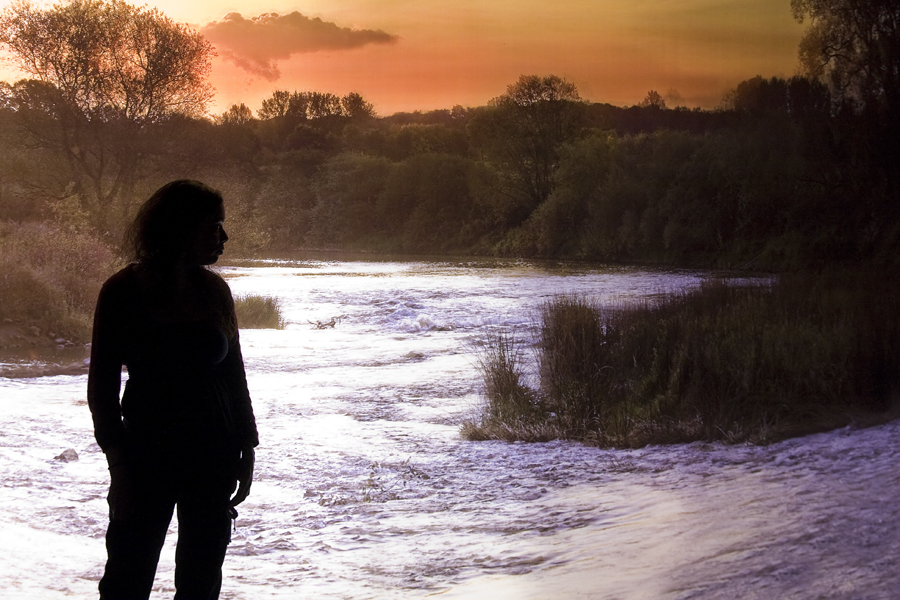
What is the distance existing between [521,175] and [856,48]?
29.3 m

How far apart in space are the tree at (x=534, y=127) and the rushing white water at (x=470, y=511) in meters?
39.1

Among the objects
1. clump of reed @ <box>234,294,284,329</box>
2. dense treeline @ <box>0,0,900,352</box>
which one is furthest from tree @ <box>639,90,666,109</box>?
clump of reed @ <box>234,294,284,329</box>

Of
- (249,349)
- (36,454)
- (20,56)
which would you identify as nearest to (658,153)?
(20,56)

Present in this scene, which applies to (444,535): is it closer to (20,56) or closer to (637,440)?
(637,440)

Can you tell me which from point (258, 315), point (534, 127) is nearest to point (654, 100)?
point (534, 127)

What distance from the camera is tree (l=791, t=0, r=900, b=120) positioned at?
691 inches

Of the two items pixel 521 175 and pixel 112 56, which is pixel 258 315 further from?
pixel 521 175

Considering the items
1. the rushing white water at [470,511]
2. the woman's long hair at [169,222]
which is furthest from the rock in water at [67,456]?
the woman's long hair at [169,222]

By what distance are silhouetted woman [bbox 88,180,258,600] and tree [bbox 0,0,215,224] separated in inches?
953

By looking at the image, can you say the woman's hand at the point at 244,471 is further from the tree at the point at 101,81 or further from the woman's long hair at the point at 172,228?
the tree at the point at 101,81

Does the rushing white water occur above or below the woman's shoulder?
below

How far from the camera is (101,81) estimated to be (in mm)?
26672

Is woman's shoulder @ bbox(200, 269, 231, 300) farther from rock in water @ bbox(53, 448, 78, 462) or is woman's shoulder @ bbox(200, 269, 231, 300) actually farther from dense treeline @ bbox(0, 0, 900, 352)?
dense treeline @ bbox(0, 0, 900, 352)

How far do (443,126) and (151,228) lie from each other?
60.6 metres
